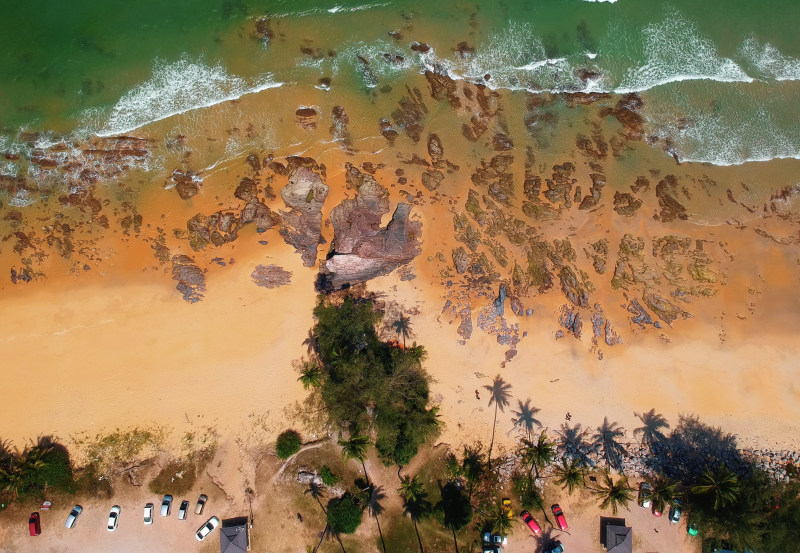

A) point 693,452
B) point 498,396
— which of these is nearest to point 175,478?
point 498,396

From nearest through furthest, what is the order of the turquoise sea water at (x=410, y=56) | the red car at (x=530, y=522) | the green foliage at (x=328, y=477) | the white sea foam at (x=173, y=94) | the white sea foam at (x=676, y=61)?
1. the green foliage at (x=328, y=477)
2. the red car at (x=530, y=522)
3. the white sea foam at (x=173, y=94)
4. the turquoise sea water at (x=410, y=56)
5. the white sea foam at (x=676, y=61)

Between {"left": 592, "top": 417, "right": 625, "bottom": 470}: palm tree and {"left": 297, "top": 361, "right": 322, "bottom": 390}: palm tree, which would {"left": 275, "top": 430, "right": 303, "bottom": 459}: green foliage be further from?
{"left": 592, "top": 417, "right": 625, "bottom": 470}: palm tree

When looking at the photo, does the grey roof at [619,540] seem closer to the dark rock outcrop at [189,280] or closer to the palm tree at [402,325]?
the palm tree at [402,325]

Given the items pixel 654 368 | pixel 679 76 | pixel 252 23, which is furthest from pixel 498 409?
pixel 252 23

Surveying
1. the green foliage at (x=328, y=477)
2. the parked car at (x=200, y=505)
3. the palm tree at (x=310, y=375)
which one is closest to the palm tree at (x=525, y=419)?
the green foliage at (x=328, y=477)

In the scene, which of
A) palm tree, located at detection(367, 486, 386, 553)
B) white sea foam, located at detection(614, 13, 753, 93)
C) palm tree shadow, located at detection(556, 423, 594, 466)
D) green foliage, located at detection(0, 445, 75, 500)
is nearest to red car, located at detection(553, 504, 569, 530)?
palm tree shadow, located at detection(556, 423, 594, 466)
